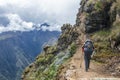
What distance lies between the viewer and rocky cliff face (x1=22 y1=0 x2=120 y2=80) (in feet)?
142

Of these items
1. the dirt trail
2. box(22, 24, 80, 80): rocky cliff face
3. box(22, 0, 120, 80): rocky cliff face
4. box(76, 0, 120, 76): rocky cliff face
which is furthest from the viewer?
box(22, 24, 80, 80): rocky cliff face

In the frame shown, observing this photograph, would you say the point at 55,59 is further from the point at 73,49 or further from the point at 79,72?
the point at 79,72

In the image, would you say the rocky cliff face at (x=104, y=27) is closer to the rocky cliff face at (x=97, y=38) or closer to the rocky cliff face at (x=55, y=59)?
the rocky cliff face at (x=97, y=38)

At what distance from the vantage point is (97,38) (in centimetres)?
4969

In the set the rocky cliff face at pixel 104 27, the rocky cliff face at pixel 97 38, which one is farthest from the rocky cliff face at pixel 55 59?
the rocky cliff face at pixel 104 27

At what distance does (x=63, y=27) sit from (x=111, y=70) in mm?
37667

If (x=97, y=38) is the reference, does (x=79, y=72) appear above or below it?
below

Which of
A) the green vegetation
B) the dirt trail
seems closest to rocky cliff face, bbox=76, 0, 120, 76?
the dirt trail

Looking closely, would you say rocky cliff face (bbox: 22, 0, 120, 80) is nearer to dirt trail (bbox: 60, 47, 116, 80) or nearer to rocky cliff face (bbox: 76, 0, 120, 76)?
rocky cliff face (bbox: 76, 0, 120, 76)

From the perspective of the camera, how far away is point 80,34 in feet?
184

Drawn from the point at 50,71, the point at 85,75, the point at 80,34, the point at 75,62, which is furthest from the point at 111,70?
the point at 80,34

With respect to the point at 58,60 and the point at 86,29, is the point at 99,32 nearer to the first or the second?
the point at 86,29

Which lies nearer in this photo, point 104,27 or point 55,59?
point 104,27

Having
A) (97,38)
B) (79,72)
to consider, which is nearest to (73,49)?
(97,38)
